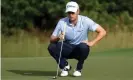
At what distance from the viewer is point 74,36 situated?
296 inches

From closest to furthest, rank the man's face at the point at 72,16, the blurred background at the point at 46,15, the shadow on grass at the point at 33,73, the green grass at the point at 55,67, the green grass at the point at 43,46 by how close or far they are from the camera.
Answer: the man's face at the point at 72,16 → the green grass at the point at 55,67 → the shadow on grass at the point at 33,73 → the green grass at the point at 43,46 → the blurred background at the point at 46,15

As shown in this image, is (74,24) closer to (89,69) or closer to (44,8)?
(89,69)

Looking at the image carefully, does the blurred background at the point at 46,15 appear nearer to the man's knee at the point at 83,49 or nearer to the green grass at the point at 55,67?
the green grass at the point at 55,67

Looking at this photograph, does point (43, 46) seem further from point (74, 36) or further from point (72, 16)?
point (72, 16)

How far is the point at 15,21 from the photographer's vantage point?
20891 mm

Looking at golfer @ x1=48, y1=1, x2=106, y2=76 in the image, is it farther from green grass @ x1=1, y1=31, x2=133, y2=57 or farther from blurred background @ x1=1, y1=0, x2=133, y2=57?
blurred background @ x1=1, y1=0, x2=133, y2=57

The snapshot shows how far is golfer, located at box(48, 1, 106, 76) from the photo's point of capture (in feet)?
24.4

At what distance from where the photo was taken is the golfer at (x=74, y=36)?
293 inches

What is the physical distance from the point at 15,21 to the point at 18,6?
2.36 feet

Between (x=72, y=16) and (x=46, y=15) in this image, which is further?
(x=46, y=15)

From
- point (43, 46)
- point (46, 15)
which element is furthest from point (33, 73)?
point (46, 15)

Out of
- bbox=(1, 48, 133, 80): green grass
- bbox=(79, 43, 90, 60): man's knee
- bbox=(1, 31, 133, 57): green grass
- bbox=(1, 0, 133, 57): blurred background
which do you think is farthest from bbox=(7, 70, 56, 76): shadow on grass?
A: bbox=(1, 0, 133, 57): blurred background

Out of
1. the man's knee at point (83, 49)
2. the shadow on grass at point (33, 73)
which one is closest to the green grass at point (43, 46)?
the shadow on grass at point (33, 73)

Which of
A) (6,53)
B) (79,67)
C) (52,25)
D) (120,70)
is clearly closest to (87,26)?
(79,67)
